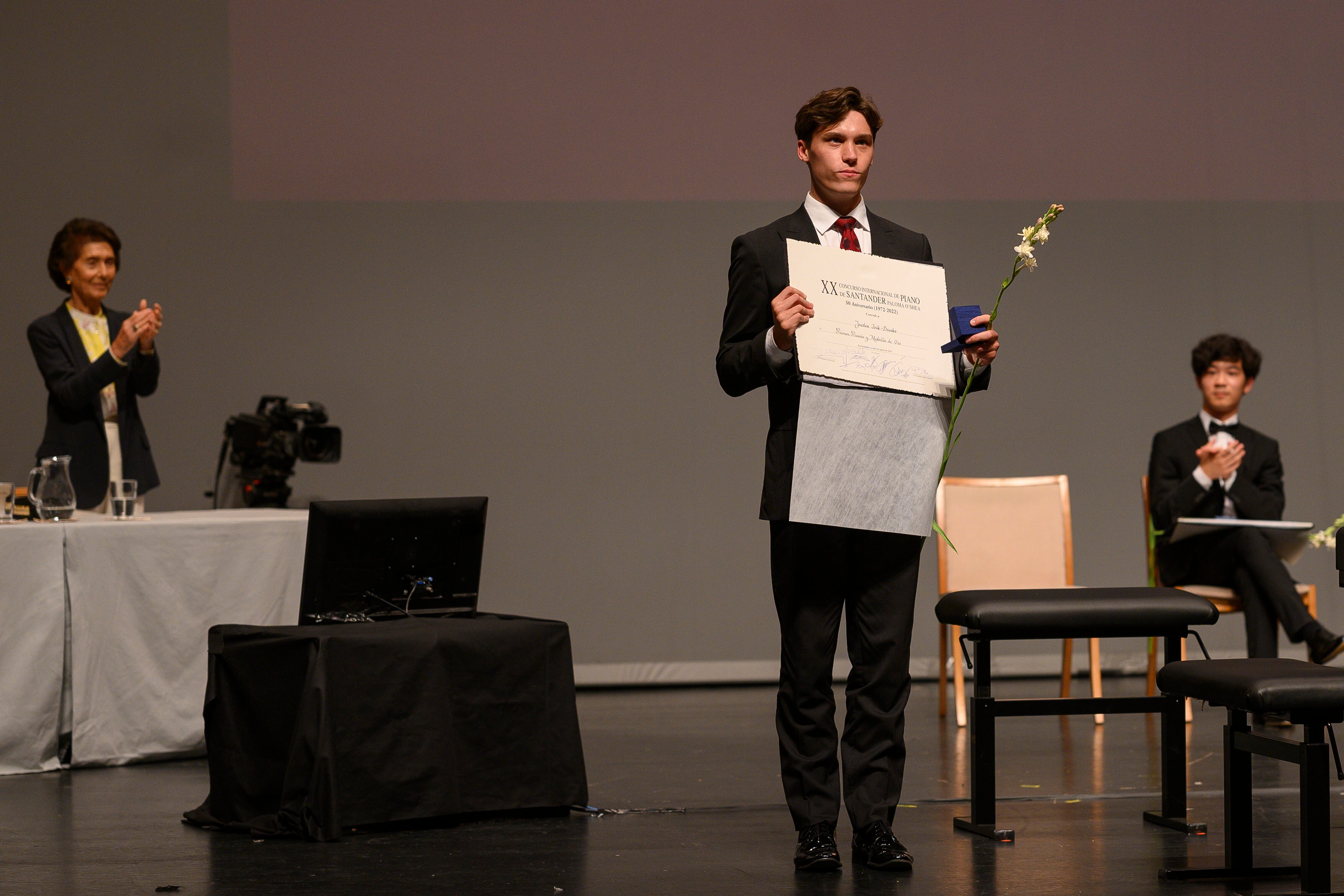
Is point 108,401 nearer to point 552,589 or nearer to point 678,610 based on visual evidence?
point 552,589

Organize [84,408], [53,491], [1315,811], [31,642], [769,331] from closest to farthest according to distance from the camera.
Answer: [1315,811] → [769,331] → [31,642] → [53,491] → [84,408]

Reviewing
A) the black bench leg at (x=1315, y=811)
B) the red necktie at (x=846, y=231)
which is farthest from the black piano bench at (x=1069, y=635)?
the red necktie at (x=846, y=231)

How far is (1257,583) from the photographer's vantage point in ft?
14.7

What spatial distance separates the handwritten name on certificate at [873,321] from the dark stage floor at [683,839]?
0.93 meters

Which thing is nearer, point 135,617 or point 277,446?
point 135,617

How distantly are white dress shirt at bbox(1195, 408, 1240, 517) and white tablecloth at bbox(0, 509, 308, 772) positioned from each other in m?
2.83

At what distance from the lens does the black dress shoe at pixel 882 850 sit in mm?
2617

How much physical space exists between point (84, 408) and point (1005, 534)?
2.98 m

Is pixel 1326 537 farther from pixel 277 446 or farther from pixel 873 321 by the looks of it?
pixel 277 446

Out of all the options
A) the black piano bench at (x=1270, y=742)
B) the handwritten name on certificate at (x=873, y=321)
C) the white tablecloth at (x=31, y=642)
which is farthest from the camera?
the white tablecloth at (x=31, y=642)

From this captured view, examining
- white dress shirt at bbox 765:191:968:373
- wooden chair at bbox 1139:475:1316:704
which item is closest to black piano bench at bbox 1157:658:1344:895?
white dress shirt at bbox 765:191:968:373

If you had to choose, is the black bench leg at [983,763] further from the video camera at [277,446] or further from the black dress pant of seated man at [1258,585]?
the video camera at [277,446]

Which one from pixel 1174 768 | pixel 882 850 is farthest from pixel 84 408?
pixel 1174 768
